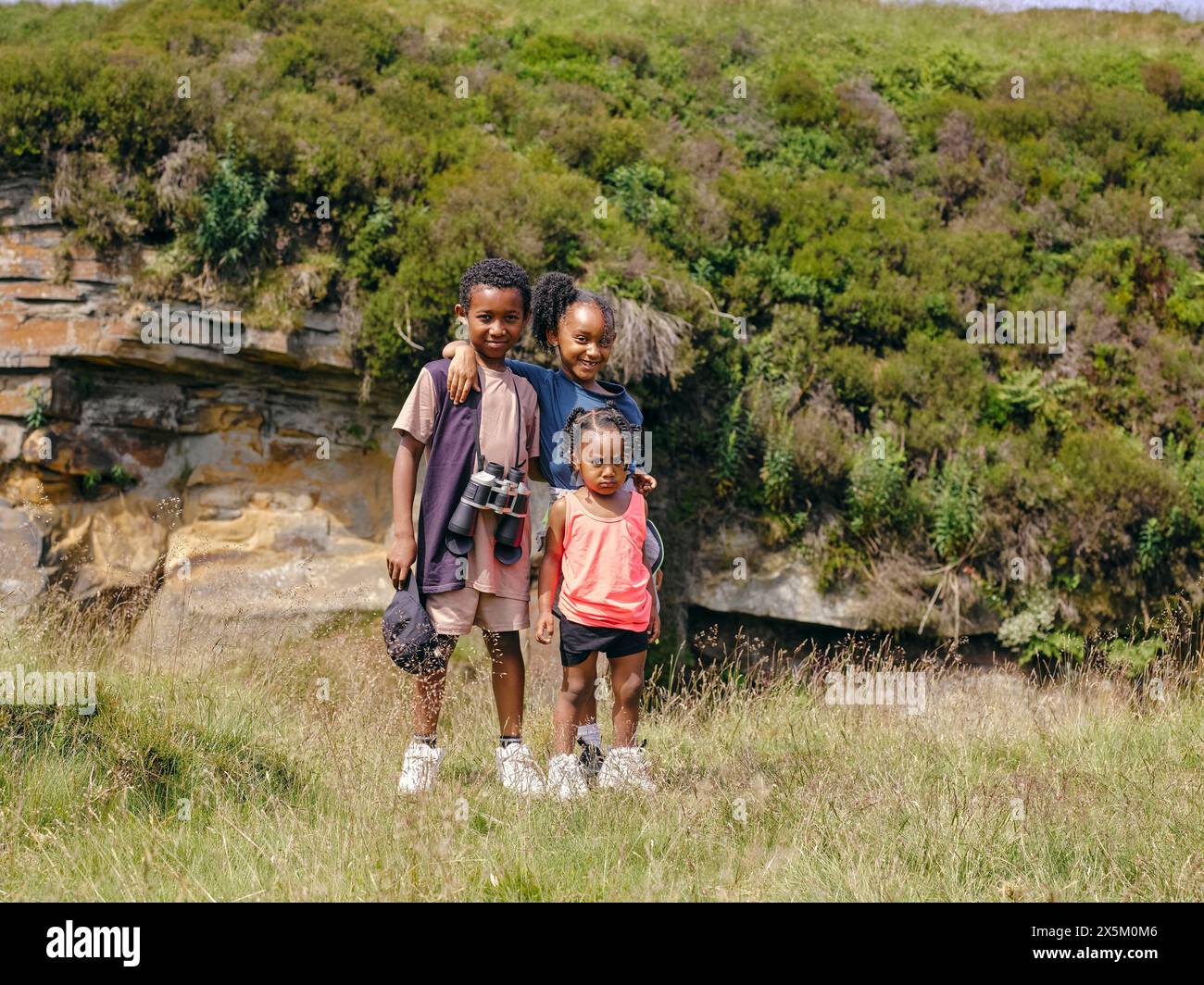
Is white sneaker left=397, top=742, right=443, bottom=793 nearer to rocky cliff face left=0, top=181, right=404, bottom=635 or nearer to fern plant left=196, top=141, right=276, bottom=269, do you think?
rocky cliff face left=0, top=181, right=404, bottom=635

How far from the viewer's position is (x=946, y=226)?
12719mm

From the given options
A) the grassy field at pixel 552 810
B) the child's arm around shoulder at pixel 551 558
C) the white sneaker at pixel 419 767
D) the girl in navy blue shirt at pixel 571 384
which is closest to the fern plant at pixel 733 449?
the grassy field at pixel 552 810

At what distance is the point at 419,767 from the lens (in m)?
4.17

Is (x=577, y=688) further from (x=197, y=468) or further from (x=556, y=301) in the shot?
(x=197, y=468)

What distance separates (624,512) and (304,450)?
6245 mm

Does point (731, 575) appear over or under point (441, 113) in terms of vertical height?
under

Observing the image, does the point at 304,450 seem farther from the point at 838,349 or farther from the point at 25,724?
the point at 25,724

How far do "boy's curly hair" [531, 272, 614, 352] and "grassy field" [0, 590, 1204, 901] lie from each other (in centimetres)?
179

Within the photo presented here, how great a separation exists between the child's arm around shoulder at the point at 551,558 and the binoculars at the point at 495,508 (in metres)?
0.13

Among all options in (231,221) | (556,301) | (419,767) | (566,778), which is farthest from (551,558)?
(231,221)

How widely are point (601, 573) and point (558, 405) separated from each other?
78 centimetres

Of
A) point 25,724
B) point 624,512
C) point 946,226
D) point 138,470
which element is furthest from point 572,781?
point 946,226

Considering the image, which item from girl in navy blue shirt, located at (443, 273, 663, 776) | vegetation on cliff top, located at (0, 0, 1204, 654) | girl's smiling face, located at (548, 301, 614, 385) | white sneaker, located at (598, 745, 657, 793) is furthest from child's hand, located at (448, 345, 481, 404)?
vegetation on cliff top, located at (0, 0, 1204, 654)

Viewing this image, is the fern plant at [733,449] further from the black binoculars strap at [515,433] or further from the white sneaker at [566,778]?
the white sneaker at [566,778]
